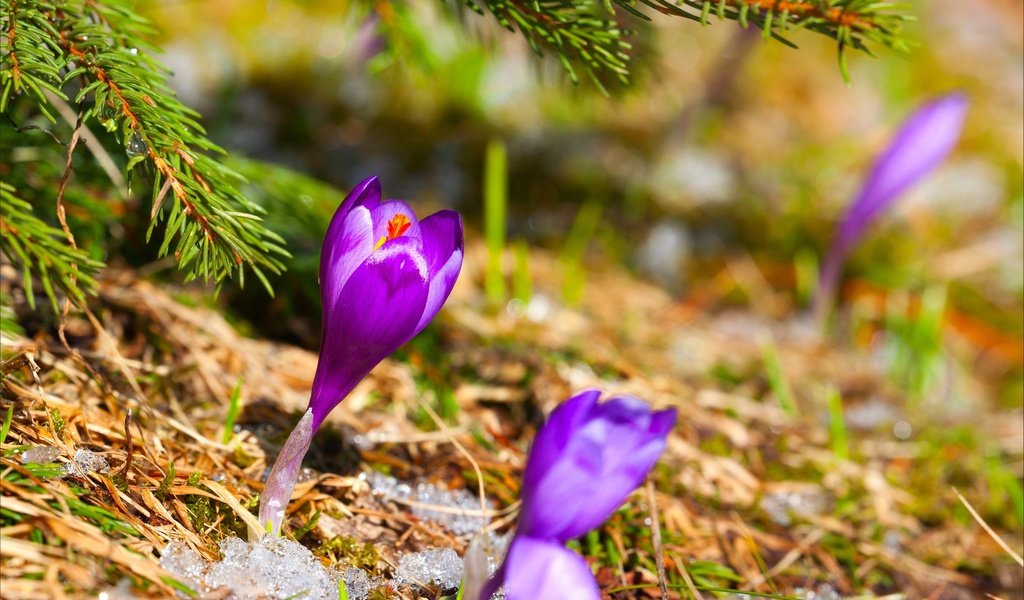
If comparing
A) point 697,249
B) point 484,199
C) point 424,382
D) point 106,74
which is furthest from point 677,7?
point 697,249

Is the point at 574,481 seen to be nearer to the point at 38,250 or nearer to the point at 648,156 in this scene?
the point at 38,250

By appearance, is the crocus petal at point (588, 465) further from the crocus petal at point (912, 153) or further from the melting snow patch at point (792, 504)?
the crocus petal at point (912, 153)

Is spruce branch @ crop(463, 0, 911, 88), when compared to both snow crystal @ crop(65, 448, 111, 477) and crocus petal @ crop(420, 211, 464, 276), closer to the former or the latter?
crocus petal @ crop(420, 211, 464, 276)

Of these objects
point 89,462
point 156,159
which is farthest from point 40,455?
point 156,159

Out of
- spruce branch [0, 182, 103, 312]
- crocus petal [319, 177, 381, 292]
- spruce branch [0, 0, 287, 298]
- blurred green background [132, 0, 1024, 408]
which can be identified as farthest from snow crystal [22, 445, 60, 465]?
blurred green background [132, 0, 1024, 408]

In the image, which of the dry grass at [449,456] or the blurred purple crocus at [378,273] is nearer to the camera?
the blurred purple crocus at [378,273]

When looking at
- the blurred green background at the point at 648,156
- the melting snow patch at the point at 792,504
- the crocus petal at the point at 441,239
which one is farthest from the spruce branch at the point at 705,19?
the blurred green background at the point at 648,156
